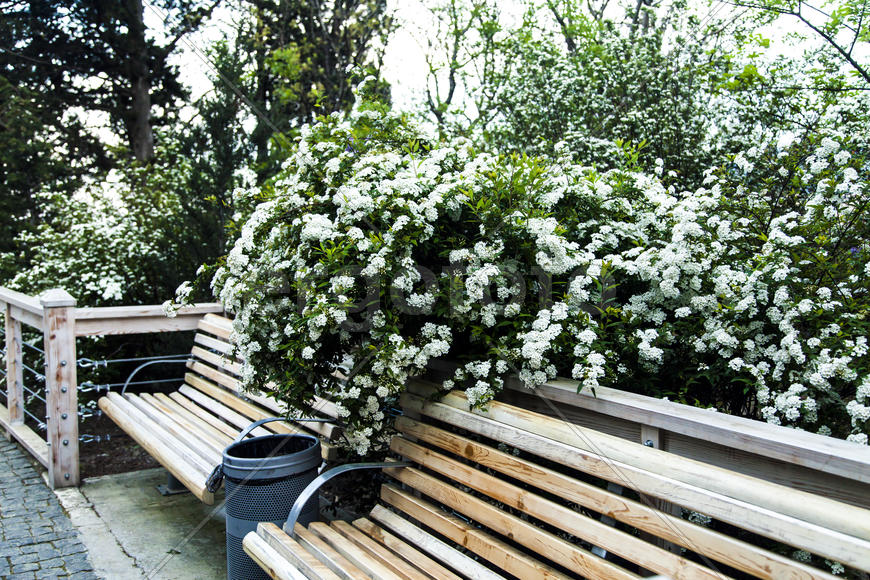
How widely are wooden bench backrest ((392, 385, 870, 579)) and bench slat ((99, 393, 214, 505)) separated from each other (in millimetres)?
1111

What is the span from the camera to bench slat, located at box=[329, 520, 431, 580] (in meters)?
2.46

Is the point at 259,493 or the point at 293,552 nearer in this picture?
the point at 293,552

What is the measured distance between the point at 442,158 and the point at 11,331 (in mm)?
4444

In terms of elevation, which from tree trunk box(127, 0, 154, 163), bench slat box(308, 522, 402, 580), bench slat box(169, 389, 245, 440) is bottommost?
bench slat box(308, 522, 402, 580)

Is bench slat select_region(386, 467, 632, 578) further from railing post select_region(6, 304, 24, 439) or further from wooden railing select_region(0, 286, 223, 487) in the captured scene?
railing post select_region(6, 304, 24, 439)

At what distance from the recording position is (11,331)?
227 inches

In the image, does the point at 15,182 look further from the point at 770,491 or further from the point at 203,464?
the point at 770,491

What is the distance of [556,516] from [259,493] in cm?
149

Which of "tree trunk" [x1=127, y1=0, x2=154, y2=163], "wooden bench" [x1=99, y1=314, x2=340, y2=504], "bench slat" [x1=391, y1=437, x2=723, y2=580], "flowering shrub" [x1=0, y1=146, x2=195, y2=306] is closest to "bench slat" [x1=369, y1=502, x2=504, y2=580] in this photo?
"bench slat" [x1=391, y1=437, x2=723, y2=580]

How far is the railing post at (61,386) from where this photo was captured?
4691mm

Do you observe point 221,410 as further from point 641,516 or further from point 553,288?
point 641,516

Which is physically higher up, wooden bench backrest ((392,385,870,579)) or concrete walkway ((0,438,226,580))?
wooden bench backrest ((392,385,870,579))

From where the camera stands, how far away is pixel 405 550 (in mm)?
2633

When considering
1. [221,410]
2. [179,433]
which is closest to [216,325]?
[221,410]
